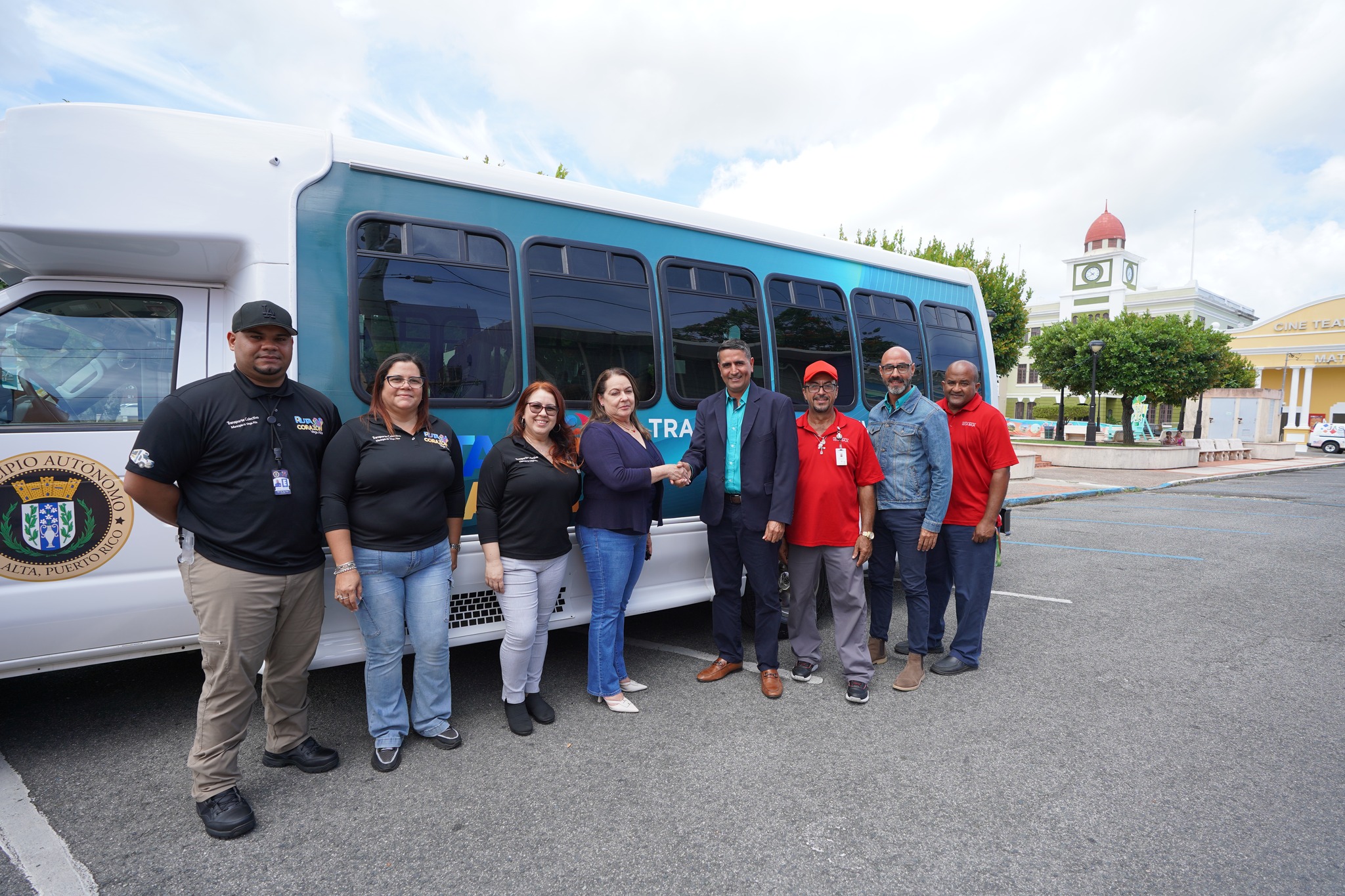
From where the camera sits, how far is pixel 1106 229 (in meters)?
71.4

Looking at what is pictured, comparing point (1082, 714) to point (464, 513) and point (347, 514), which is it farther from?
point (347, 514)

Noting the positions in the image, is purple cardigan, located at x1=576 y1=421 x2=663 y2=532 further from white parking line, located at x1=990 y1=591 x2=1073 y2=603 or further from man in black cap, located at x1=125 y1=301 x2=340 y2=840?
white parking line, located at x1=990 y1=591 x2=1073 y2=603

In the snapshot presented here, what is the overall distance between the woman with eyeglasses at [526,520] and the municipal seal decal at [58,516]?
61.0 inches

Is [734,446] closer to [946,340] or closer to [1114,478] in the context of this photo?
[946,340]

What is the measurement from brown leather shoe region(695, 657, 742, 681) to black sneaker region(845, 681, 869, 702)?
70cm

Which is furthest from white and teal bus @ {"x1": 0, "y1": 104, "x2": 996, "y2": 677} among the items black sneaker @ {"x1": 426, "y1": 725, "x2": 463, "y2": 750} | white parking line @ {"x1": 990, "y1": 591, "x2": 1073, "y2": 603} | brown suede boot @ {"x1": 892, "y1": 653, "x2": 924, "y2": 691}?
white parking line @ {"x1": 990, "y1": 591, "x2": 1073, "y2": 603}

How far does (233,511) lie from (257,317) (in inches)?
30.0

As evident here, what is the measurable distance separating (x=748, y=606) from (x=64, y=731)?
4034 millimetres

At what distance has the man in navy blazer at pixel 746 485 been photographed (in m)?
4.00

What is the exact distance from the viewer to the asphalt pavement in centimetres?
256

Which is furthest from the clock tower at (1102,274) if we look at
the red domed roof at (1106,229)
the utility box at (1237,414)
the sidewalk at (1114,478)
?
the sidewalk at (1114,478)

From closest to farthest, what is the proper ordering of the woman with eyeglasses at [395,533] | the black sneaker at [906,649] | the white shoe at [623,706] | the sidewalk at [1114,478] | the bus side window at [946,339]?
the woman with eyeglasses at [395,533]
the white shoe at [623,706]
the black sneaker at [906,649]
the bus side window at [946,339]
the sidewalk at [1114,478]

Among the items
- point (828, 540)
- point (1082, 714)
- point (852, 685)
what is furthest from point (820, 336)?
point (1082, 714)

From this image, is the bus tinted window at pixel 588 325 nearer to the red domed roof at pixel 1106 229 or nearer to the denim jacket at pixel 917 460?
the denim jacket at pixel 917 460
